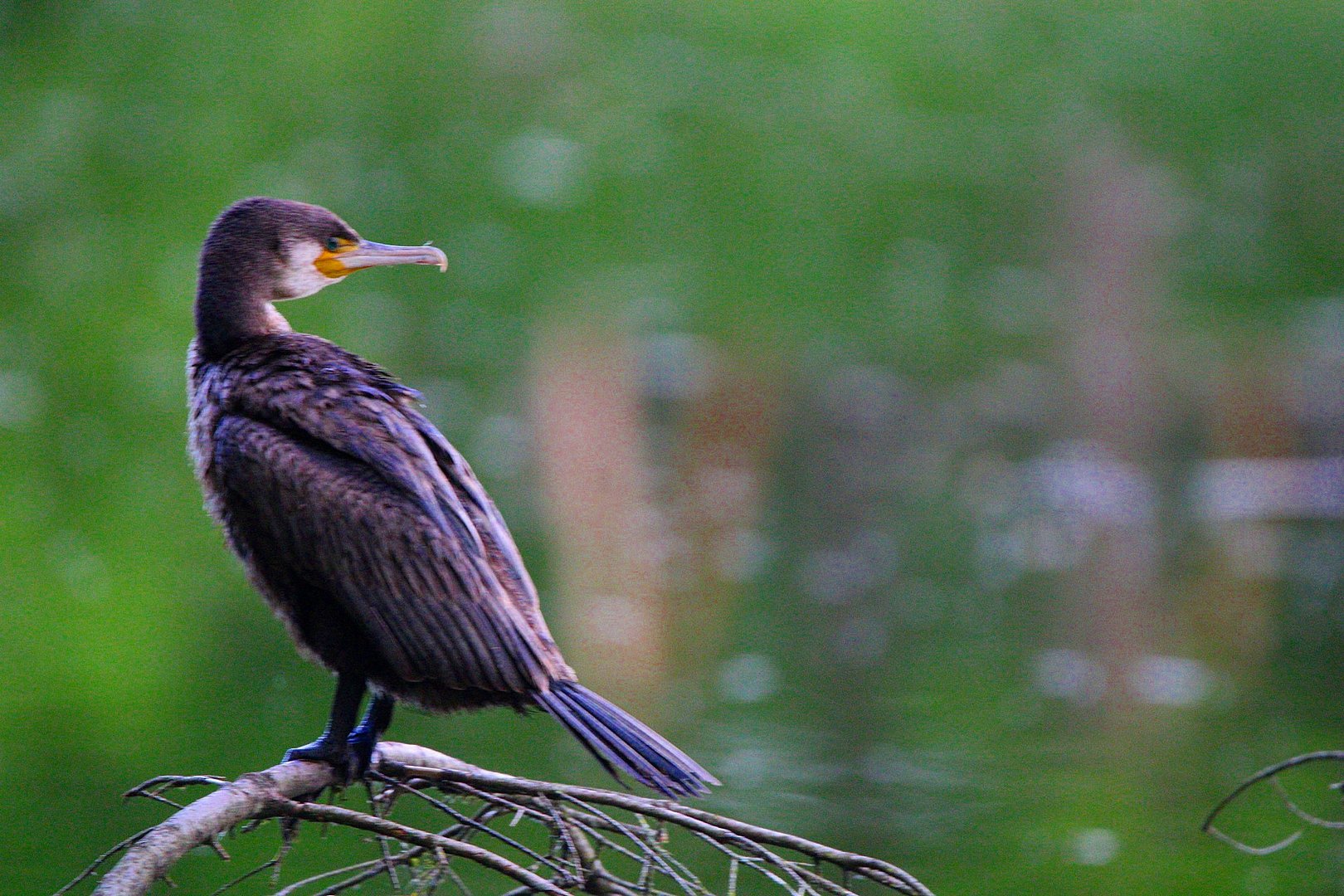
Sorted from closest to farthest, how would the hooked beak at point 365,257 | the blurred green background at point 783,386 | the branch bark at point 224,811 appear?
the branch bark at point 224,811, the hooked beak at point 365,257, the blurred green background at point 783,386

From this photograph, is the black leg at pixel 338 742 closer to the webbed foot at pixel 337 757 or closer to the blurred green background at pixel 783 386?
the webbed foot at pixel 337 757

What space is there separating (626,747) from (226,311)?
3.65ft

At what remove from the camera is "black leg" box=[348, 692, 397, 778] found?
2713mm

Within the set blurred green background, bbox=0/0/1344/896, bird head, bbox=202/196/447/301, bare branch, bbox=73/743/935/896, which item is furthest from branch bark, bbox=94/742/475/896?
blurred green background, bbox=0/0/1344/896

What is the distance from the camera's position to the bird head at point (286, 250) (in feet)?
10.2

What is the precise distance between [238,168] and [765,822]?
14.1 ft

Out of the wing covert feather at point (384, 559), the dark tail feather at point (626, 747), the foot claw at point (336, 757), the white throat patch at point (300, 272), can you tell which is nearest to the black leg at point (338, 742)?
the foot claw at point (336, 757)

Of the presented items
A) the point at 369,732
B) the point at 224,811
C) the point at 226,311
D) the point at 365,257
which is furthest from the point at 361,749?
the point at 365,257

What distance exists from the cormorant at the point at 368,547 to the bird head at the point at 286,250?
0.19 m

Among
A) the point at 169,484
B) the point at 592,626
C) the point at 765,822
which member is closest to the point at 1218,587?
the point at 592,626

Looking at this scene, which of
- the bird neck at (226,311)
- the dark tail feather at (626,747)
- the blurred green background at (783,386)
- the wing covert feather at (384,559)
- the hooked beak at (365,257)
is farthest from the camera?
the blurred green background at (783,386)

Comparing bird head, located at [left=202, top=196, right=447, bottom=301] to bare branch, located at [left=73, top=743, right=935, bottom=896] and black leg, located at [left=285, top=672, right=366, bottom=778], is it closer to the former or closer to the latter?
black leg, located at [left=285, top=672, right=366, bottom=778]

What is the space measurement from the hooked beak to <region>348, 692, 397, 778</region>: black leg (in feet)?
2.70

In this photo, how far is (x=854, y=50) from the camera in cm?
1394
